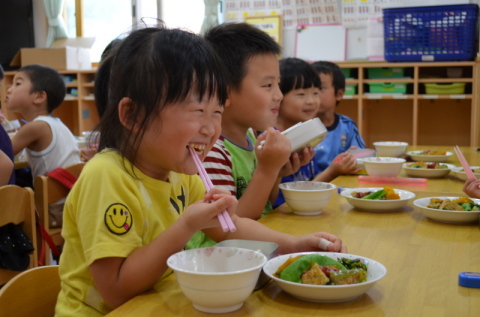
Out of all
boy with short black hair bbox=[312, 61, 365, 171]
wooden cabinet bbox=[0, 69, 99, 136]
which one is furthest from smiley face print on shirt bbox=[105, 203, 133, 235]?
wooden cabinet bbox=[0, 69, 99, 136]

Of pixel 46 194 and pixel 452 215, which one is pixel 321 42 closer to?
pixel 46 194

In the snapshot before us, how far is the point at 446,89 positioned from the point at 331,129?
7.82ft

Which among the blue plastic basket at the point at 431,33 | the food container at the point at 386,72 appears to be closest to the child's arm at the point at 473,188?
the blue plastic basket at the point at 431,33

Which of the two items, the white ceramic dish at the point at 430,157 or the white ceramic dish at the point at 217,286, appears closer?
the white ceramic dish at the point at 217,286

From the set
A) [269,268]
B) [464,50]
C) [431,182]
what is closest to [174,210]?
[269,268]

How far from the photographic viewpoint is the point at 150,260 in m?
0.88

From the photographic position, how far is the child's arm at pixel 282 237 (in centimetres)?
102

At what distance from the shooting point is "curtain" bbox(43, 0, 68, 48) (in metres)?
6.47

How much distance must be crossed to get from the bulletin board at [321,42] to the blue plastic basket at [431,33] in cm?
75

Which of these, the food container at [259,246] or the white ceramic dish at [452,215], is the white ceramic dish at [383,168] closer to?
the white ceramic dish at [452,215]

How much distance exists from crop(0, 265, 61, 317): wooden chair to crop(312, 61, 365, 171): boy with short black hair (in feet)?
6.03

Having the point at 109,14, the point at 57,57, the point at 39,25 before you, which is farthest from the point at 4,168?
the point at 39,25

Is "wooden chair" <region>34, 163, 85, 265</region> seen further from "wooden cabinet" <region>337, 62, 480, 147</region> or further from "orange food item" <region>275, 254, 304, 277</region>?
"wooden cabinet" <region>337, 62, 480, 147</region>

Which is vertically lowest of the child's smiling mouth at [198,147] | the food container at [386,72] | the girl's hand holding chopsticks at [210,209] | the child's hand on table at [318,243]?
the child's hand on table at [318,243]
